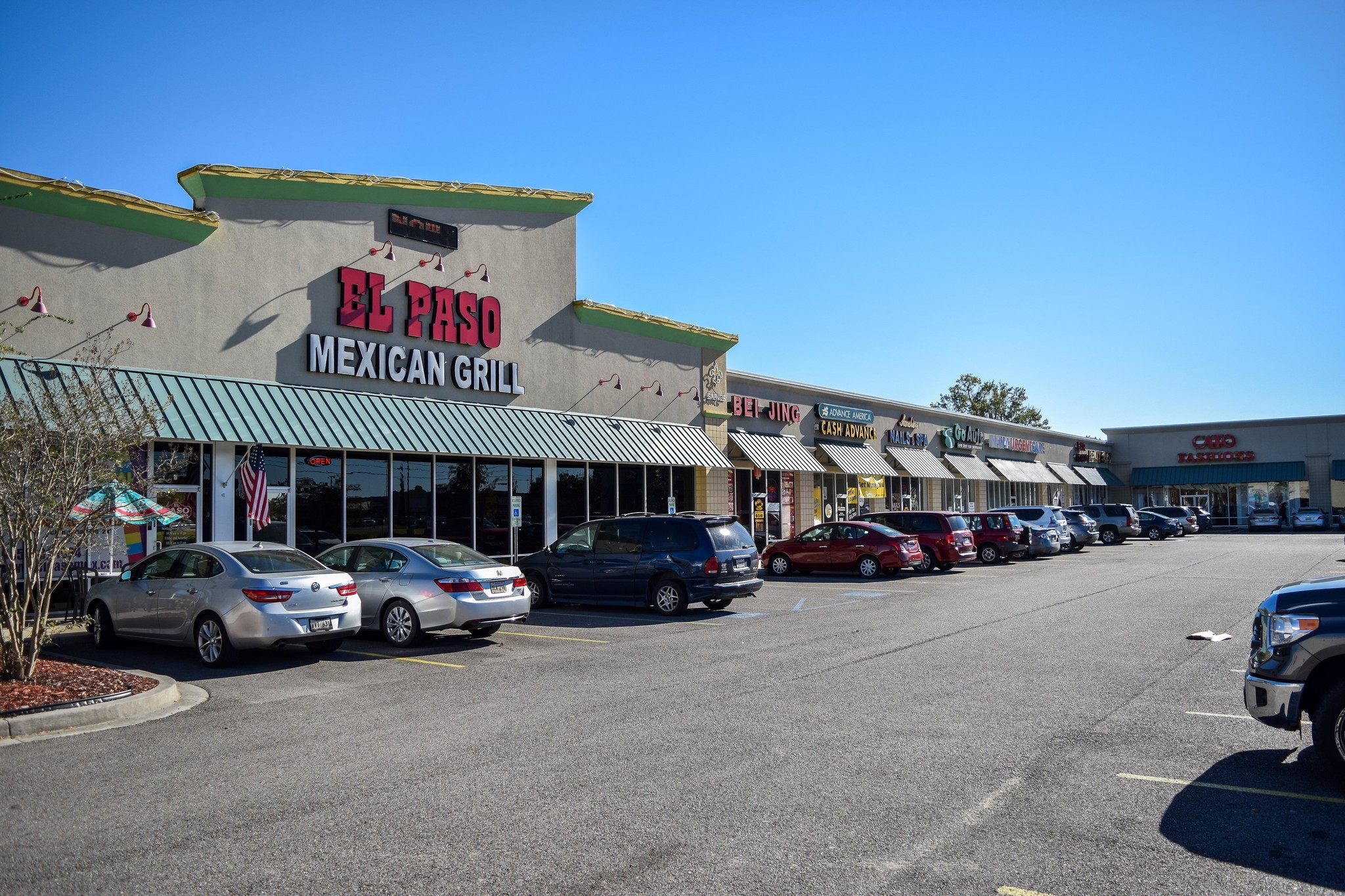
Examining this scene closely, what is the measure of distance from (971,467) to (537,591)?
3483 centimetres

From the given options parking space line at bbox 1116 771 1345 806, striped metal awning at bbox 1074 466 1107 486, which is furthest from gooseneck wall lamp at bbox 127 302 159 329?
striped metal awning at bbox 1074 466 1107 486

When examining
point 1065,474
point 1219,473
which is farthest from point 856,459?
point 1219,473

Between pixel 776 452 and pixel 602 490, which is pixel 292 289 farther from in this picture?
pixel 776 452

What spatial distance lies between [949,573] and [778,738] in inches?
751

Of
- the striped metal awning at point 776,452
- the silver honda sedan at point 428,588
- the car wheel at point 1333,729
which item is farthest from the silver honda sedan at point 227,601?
the striped metal awning at point 776,452

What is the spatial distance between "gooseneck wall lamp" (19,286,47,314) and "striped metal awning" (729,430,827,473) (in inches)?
756

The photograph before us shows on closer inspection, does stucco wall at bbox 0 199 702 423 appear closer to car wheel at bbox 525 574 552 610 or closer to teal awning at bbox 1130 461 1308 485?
car wheel at bbox 525 574 552 610

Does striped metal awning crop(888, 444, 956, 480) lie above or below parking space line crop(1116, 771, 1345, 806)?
above

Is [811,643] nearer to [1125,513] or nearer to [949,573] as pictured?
[949,573]

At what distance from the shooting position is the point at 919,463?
42.0m

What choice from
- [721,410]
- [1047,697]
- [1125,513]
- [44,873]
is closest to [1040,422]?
[1125,513]

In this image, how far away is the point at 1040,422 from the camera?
9600 centimetres

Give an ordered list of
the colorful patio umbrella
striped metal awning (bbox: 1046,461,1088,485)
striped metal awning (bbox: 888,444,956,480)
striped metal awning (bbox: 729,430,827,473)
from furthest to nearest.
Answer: striped metal awning (bbox: 1046,461,1088,485) < striped metal awning (bbox: 888,444,956,480) < striped metal awning (bbox: 729,430,827,473) < the colorful patio umbrella

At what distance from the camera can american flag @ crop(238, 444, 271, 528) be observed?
16641 mm
